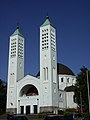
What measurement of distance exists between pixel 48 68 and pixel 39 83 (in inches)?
226

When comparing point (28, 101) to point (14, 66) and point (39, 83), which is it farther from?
point (14, 66)

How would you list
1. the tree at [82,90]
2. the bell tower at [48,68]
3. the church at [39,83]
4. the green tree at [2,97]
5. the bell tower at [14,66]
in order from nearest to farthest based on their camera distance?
the tree at [82,90] < the bell tower at [48,68] < the church at [39,83] < the bell tower at [14,66] < the green tree at [2,97]

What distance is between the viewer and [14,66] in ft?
242

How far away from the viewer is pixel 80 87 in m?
61.6

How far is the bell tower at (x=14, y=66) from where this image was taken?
70938 millimetres

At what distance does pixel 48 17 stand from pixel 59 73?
22054 millimetres

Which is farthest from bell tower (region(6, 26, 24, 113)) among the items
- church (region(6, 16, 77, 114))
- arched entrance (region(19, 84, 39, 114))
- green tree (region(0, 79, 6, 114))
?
green tree (region(0, 79, 6, 114))

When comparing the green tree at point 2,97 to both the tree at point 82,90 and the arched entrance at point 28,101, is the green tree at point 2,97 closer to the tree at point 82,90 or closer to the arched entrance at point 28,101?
the arched entrance at point 28,101

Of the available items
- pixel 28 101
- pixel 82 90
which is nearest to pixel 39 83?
pixel 28 101

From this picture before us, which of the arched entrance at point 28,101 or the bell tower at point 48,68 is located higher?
the bell tower at point 48,68

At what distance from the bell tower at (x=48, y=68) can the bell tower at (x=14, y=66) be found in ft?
32.6

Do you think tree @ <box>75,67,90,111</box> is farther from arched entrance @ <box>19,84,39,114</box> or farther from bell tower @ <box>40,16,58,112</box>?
arched entrance @ <box>19,84,39,114</box>

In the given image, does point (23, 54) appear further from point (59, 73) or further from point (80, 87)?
point (80, 87)

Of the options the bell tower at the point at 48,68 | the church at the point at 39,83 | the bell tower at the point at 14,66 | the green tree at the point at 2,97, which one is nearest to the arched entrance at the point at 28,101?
the church at the point at 39,83
